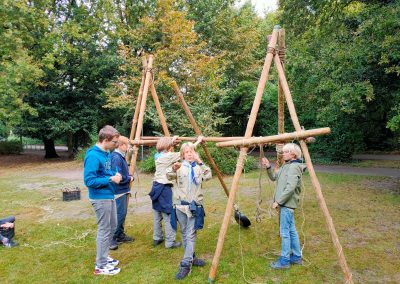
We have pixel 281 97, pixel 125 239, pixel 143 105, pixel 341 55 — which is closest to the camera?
pixel 281 97

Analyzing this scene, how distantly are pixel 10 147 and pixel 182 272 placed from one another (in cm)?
2729

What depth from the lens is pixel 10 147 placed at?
2689cm

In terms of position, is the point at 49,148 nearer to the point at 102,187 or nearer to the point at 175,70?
the point at 175,70

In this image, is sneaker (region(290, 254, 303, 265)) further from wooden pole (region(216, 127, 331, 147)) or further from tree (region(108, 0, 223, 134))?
tree (region(108, 0, 223, 134))

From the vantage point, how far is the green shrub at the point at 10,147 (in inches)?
1042

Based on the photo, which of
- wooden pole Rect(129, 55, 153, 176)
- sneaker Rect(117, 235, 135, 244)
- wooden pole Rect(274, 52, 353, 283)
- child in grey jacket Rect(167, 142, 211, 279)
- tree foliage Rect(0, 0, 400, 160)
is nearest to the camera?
wooden pole Rect(274, 52, 353, 283)

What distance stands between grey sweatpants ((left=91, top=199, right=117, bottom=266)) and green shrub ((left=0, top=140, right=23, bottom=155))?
26.1 metres

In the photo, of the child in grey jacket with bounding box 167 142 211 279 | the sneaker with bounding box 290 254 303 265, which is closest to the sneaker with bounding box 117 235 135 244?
the child in grey jacket with bounding box 167 142 211 279

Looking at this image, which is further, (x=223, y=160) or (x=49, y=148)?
(x=49, y=148)

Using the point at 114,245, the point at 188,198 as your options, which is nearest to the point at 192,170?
the point at 188,198

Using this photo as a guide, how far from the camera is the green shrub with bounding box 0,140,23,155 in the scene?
26469 mm

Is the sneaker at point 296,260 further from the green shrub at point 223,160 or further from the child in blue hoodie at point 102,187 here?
the green shrub at point 223,160

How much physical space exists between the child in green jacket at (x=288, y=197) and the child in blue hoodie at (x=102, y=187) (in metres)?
2.22

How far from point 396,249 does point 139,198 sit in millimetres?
6320
